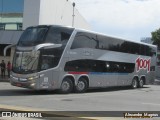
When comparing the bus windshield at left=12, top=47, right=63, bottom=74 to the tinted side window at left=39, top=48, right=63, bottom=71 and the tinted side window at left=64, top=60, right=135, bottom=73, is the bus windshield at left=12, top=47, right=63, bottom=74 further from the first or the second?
the tinted side window at left=64, top=60, right=135, bottom=73

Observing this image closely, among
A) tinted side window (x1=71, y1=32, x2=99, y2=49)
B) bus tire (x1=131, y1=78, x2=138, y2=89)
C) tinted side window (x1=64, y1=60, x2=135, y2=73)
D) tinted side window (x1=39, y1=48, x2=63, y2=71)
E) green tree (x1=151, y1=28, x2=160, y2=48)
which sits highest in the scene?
green tree (x1=151, y1=28, x2=160, y2=48)

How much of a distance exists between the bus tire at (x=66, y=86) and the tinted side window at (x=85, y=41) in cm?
198

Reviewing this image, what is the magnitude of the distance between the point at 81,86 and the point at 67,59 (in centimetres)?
251

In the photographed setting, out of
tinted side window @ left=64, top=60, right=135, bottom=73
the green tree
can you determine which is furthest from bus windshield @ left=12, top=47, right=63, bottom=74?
the green tree

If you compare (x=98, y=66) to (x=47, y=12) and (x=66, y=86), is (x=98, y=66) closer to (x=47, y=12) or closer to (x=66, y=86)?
(x=66, y=86)

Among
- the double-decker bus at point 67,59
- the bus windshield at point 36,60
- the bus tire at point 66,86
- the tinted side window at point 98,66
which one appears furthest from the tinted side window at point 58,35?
the bus tire at point 66,86

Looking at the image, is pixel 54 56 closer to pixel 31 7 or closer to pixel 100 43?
pixel 100 43

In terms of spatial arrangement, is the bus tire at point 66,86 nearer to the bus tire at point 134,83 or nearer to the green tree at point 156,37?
the bus tire at point 134,83

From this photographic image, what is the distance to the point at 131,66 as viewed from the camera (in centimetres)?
3162

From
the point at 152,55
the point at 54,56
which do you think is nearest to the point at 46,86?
the point at 54,56

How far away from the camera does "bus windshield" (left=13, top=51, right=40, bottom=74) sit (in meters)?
22.9

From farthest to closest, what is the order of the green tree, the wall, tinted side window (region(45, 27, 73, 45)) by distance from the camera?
the green tree → the wall → tinted side window (region(45, 27, 73, 45))

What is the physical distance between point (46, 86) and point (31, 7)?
58.4ft

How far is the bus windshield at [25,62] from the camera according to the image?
22.9 meters
